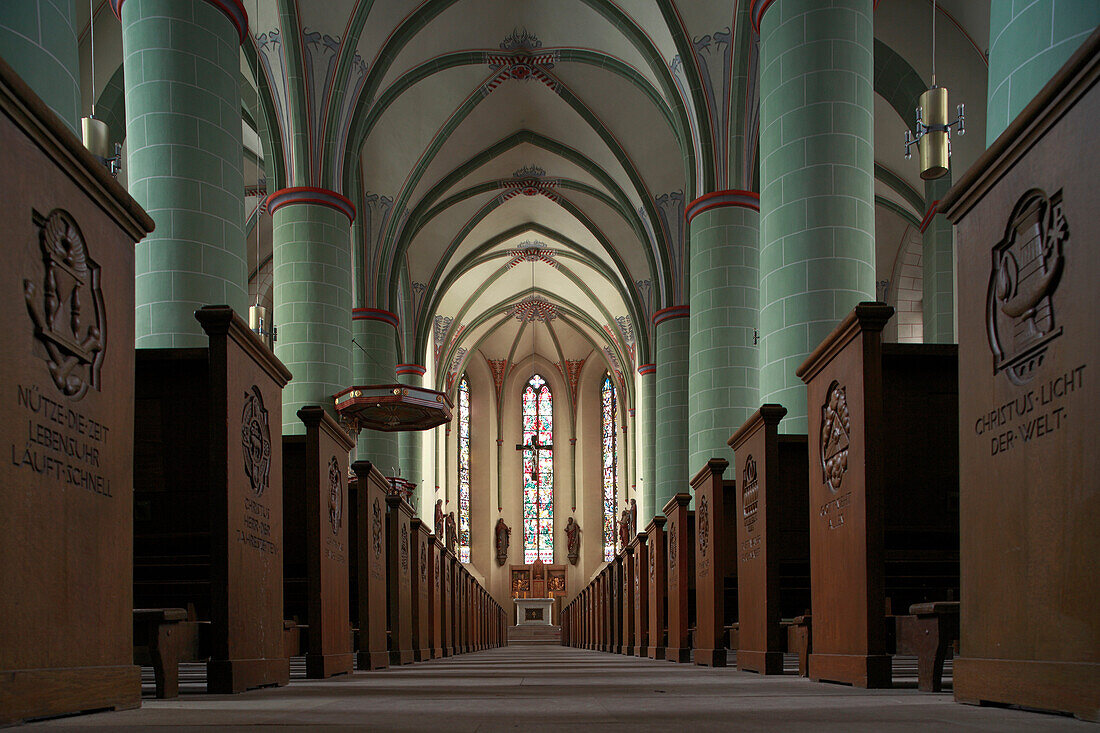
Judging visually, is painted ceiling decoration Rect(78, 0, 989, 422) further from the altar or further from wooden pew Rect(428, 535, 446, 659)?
the altar

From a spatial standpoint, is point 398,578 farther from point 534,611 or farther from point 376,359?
point 534,611

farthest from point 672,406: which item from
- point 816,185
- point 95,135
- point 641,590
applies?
point 95,135

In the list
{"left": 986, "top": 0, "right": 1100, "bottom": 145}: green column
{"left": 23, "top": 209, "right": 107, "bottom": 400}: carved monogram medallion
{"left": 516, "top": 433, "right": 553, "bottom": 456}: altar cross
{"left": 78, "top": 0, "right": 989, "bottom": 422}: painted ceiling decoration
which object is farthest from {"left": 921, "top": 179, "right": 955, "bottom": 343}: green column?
{"left": 516, "top": 433, "right": 553, "bottom": 456}: altar cross

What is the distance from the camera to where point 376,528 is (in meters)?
6.57

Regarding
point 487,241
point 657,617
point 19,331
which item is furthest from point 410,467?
point 19,331

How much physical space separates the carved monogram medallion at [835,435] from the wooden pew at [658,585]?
12.8ft

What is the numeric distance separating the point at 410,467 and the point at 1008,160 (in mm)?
19630

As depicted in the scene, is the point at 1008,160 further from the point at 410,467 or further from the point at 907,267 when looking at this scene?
the point at 410,467

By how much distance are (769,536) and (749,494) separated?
1.57 feet

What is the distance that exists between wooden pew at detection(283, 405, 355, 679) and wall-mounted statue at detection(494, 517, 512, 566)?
24.3 m

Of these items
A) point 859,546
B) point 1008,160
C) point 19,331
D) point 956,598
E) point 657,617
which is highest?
point 1008,160

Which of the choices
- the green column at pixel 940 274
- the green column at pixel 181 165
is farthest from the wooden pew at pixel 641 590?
the green column at pixel 940 274

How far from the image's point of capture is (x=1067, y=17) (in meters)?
4.09

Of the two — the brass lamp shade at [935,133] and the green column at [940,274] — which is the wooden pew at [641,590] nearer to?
the brass lamp shade at [935,133]
